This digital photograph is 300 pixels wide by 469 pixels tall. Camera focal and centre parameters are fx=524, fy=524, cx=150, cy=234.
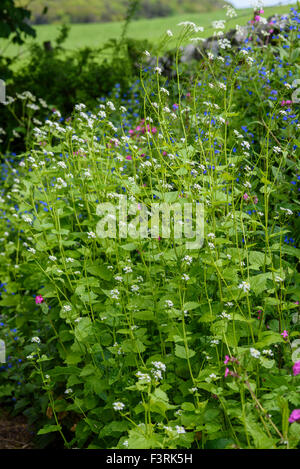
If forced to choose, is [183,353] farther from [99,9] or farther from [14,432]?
[99,9]

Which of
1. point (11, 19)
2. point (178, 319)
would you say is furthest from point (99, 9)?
point (178, 319)

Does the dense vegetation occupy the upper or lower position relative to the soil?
upper

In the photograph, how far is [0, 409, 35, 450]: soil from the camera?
3.08m

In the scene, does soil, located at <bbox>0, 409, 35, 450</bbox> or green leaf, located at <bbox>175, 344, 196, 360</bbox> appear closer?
green leaf, located at <bbox>175, 344, 196, 360</bbox>

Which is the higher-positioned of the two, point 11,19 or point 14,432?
point 11,19

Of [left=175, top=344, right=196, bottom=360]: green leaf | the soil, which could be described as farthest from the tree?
[left=175, top=344, right=196, bottom=360]: green leaf

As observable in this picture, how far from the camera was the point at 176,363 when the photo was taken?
2.37 metres

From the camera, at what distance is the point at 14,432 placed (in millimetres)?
3213

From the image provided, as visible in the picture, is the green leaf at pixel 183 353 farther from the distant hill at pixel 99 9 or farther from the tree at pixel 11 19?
the distant hill at pixel 99 9

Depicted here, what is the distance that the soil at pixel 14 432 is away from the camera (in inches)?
121

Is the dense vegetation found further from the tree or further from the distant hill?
the distant hill

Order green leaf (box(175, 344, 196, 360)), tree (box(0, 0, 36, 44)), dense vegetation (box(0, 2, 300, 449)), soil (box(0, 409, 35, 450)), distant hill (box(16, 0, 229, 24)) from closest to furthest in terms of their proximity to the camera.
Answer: dense vegetation (box(0, 2, 300, 449))
green leaf (box(175, 344, 196, 360))
soil (box(0, 409, 35, 450))
tree (box(0, 0, 36, 44))
distant hill (box(16, 0, 229, 24))

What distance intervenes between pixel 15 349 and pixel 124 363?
1388 millimetres
